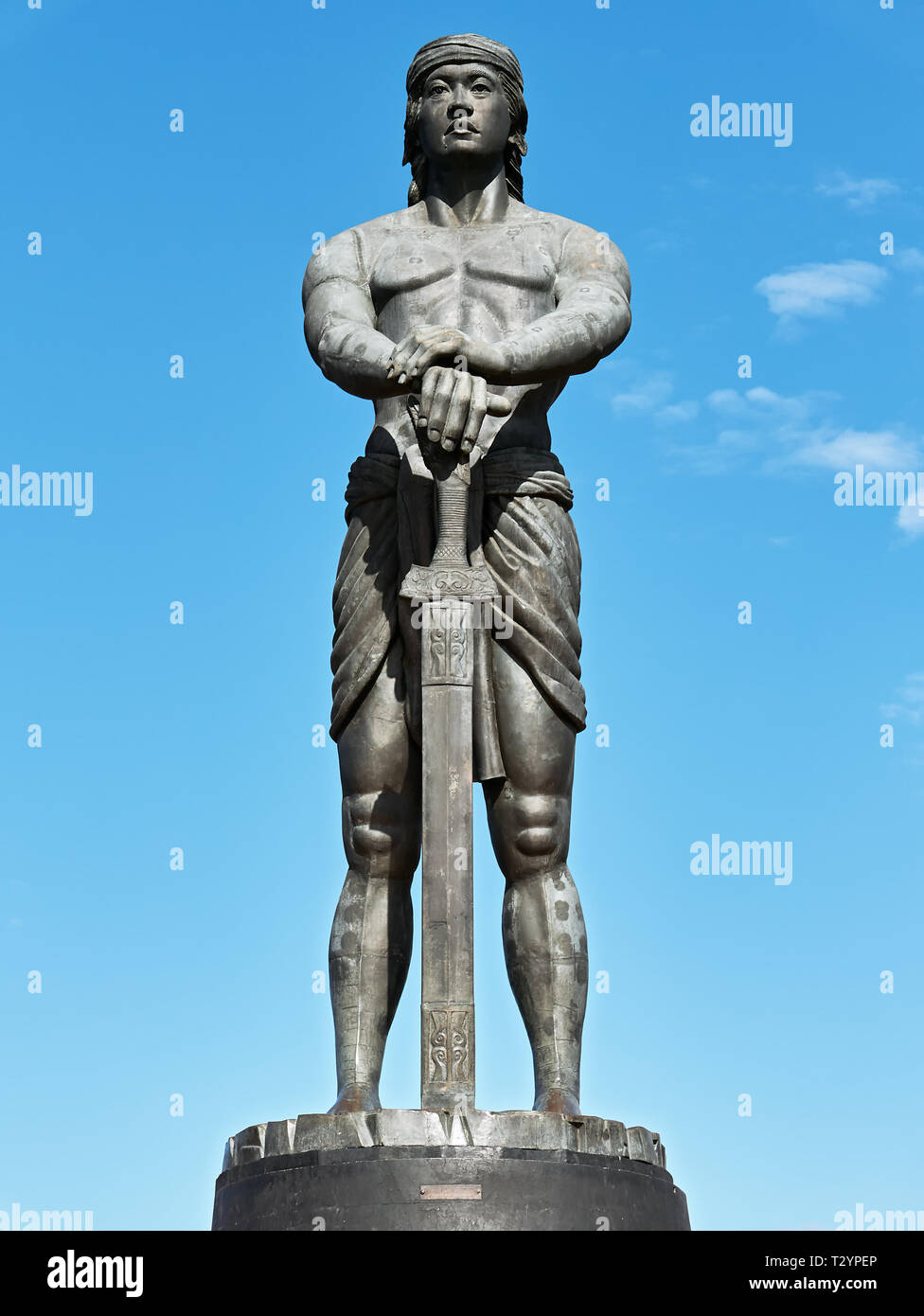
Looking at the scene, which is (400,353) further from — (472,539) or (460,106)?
(460,106)

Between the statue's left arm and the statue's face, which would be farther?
the statue's face

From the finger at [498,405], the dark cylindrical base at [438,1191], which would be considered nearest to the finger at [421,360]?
the finger at [498,405]

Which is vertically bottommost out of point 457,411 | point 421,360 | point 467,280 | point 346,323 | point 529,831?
point 529,831

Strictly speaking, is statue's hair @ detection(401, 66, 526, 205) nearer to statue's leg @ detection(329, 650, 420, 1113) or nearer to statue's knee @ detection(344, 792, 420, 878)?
statue's leg @ detection(329, 650, 420, 1113)

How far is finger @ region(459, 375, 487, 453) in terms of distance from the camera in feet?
42.2

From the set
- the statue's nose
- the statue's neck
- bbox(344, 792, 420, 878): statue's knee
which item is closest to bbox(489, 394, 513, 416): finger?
the statue's neck

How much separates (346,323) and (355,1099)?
4.40 meters

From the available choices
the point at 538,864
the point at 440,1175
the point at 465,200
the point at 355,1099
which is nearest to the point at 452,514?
the point at 538,864

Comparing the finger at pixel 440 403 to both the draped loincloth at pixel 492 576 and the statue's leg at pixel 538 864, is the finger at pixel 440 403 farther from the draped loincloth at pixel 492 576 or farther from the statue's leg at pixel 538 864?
the statue's leg at pixel 538 864

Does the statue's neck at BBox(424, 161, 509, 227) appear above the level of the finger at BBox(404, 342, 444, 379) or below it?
above

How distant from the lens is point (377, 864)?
13.5m

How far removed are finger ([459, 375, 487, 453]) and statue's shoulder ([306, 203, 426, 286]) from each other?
1.64 m

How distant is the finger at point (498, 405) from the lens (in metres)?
13.1
